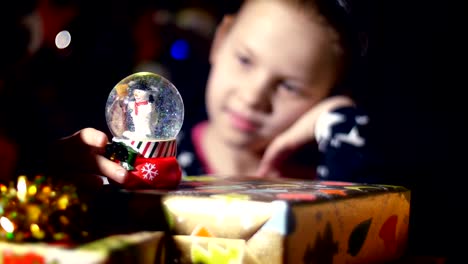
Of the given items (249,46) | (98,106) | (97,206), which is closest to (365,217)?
(97,206)

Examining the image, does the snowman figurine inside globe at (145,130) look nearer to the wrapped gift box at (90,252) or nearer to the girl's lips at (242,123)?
the wrapped gift box at (90,252)

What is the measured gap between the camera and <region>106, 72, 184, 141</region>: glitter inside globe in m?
1.15

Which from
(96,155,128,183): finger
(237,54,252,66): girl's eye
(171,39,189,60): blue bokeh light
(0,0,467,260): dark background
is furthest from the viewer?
(171,39,189,60): blue bokeh light

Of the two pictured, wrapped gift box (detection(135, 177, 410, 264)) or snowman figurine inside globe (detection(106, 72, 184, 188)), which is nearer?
wrapped gift box (detection(135, 177, 410, 264))

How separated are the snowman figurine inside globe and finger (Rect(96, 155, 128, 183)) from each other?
0.04ft

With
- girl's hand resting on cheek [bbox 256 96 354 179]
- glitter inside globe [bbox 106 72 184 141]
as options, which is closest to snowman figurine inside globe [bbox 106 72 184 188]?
glitter inside globe [bbox 106 72 184 141]

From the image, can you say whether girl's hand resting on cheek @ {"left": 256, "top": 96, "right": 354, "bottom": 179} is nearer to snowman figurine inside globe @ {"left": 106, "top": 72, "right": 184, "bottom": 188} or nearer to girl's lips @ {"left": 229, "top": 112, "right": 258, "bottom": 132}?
girl's lips @ {"left": 229, "top": 112, "right": 258, "bottom": 132}

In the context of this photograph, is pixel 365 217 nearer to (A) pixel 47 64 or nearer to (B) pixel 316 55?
(B) pixel 316 55

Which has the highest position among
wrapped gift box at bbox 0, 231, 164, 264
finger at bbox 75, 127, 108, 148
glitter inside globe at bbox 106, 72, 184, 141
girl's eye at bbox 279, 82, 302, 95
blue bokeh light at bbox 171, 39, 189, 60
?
blue bokeh light at bbox 171, 39, 189, 60

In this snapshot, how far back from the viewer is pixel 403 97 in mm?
1672

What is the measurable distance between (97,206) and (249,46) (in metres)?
0.86

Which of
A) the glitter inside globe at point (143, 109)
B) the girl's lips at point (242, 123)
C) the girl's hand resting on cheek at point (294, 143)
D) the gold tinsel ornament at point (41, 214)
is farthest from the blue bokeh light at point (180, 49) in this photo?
the gold tinsel ornament at point (41, 214)

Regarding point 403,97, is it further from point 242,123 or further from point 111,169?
point 111,169

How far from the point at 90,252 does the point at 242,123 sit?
3.33 feet
